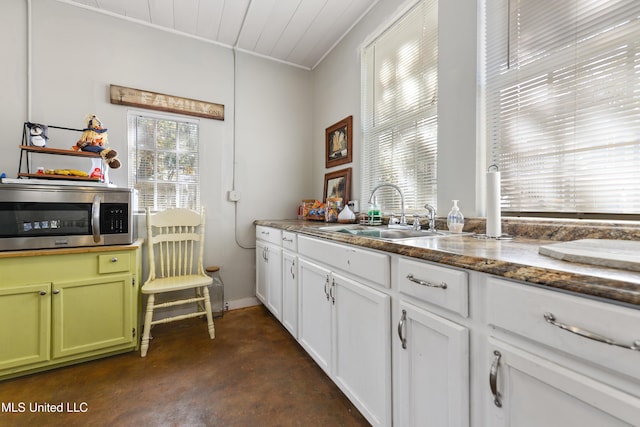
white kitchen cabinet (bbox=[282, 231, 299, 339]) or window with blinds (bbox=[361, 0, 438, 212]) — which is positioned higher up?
window with blinds (bbox=[361, 0, 438, 212])

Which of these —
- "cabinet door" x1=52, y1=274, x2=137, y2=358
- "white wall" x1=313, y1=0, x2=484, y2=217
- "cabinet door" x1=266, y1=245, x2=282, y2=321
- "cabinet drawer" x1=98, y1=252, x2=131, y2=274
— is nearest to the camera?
"white wall" x1=313, y1=0, x2=484, y2=217

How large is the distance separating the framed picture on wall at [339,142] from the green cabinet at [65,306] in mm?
1851

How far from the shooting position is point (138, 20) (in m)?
2.35

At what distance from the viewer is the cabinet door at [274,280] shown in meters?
2.14

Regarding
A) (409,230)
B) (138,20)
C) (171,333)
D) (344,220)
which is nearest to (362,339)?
(409,230)

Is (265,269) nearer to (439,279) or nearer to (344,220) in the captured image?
(344,220)

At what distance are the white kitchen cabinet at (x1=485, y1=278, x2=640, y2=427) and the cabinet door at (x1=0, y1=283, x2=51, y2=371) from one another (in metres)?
2.36

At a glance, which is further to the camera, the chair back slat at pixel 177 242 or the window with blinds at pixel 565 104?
the chair back slat at pixel 177 242

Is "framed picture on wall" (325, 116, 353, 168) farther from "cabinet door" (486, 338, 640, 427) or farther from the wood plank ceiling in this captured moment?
"cabinet door" (486, 338, 640, 427)

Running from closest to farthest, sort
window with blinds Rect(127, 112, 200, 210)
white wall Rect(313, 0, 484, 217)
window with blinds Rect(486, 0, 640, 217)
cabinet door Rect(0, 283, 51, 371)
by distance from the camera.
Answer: window with blinds Rect(486, 0, 640, 217)
white wall Rect(313, 0, 484, 217)
cabinet door Rect(0, 283, 51, 371)
window with blinds Rect(127, 112, 200, 210)

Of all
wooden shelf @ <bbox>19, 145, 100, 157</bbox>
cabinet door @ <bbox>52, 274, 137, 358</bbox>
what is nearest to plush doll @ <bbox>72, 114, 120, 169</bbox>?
wooden shelf @ <bbox>19, 145, 100, 157</bbox>

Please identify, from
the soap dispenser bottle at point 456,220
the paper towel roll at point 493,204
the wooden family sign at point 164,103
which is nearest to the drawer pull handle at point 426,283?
the paper towel roll at point 493,204

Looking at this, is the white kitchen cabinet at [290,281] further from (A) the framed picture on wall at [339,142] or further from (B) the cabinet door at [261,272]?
(A) the framed picture on wall at [339,142]

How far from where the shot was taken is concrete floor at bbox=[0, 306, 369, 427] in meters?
1.32
